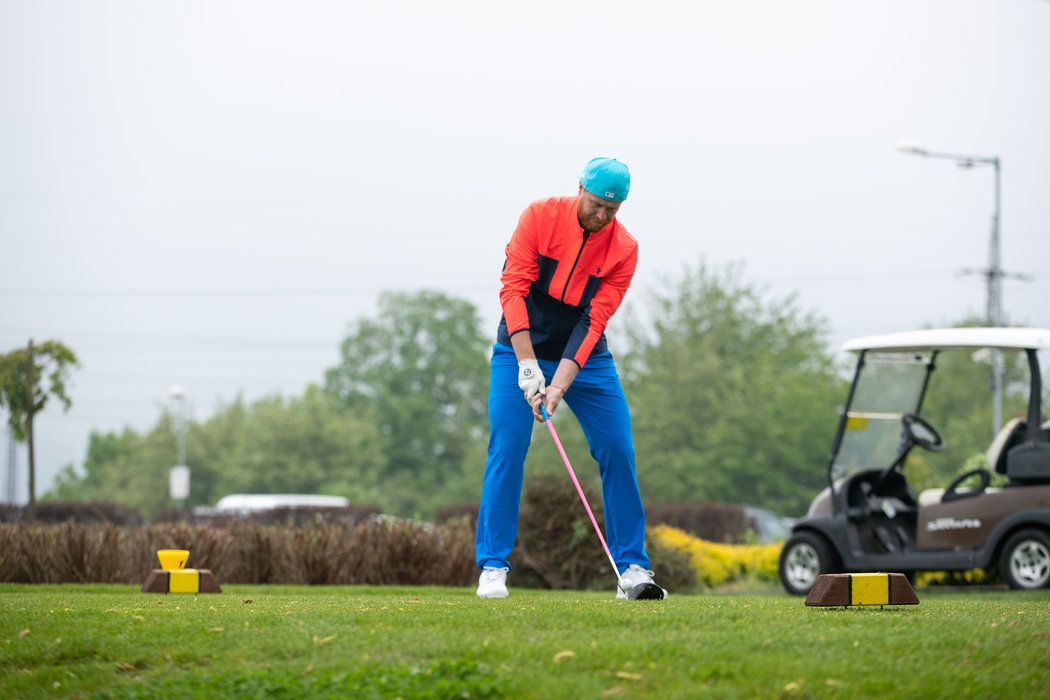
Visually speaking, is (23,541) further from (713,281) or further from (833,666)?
(713,281)

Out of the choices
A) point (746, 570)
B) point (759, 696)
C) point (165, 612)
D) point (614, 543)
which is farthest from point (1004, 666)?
point (746, 570)

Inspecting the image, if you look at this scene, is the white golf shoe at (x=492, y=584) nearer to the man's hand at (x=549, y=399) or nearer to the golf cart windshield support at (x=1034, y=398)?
the man's hand at (x=549, y=399)

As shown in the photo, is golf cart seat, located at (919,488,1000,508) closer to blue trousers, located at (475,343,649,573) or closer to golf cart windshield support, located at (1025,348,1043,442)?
golf cart windshield support, located at (1025,348,1043,442)

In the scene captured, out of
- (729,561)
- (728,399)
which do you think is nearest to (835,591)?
(729,561)

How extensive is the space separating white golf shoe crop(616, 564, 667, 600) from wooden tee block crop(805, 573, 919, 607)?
1.04 meters

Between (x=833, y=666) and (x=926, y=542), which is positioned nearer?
(x=833, y=666)

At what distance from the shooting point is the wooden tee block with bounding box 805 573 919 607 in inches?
247

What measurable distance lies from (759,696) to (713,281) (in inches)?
1627

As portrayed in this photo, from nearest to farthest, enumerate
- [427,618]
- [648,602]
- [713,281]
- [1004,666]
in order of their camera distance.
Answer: [1004,666] < [427,618] < [648,602] < [713,281]

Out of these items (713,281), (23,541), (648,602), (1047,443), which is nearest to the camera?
(648,602)

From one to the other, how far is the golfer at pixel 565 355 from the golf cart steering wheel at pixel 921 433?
7047 millimetres

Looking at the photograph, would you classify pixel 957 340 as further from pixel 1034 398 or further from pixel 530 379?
pixel 530 379

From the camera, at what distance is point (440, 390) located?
78.9 metres

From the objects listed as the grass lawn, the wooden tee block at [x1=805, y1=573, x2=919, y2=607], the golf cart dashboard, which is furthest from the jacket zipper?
the golf cart dashboard
